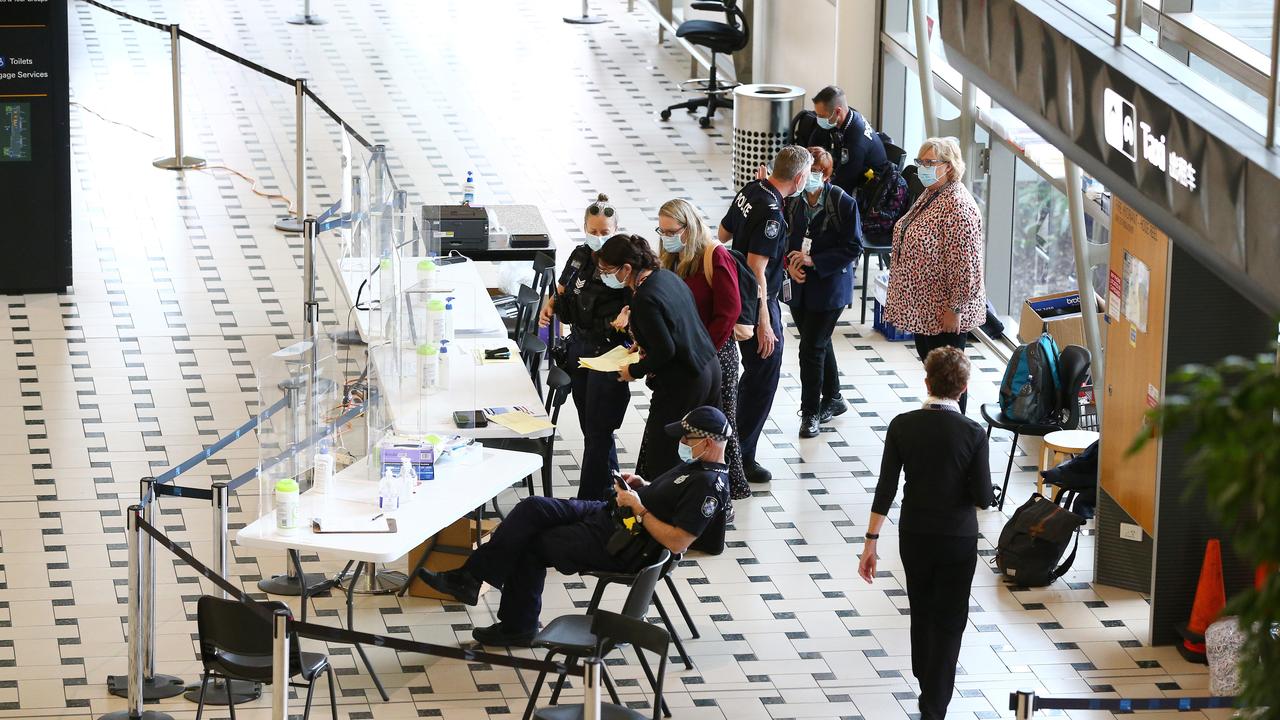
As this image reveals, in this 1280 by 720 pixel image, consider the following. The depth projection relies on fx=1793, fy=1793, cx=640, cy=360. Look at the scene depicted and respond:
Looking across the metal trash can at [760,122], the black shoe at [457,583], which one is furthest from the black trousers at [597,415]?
the metal trash can at [760,122]

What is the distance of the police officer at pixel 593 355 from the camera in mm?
8711

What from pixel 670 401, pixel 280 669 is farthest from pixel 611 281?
pixel 280 669

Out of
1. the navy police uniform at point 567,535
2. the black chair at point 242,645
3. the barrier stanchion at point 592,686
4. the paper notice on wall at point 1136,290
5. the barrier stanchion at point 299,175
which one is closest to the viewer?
the barrier stanchion at point 592,686

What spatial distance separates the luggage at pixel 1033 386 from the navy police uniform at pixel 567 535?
2.56 m

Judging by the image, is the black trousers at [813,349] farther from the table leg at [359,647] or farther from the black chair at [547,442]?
the table leg at [359,647]

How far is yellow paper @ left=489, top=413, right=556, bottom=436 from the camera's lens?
8195mm

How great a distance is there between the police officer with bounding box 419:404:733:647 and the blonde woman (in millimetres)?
2366

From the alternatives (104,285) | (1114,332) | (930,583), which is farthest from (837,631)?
(104,285)

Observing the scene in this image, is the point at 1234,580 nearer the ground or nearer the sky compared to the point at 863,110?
nearer the ground

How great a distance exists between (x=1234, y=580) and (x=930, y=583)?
5.56ft

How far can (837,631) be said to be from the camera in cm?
811

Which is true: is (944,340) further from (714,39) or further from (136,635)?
(714,39)

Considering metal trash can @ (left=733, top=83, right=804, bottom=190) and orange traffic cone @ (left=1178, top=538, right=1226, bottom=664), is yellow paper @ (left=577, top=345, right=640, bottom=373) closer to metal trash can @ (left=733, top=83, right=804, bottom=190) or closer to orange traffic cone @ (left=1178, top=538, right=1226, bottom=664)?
orange traffic cone @ (left=1178, top=538, right=1226, bottom=664)

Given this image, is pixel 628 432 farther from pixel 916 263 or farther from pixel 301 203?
pixel 301 203
